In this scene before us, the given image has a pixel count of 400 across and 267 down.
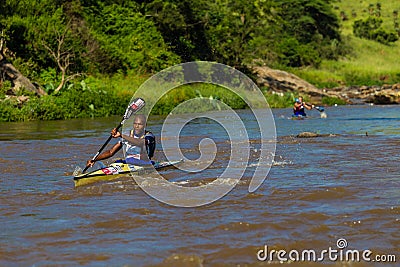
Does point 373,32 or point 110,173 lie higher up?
point 110,173

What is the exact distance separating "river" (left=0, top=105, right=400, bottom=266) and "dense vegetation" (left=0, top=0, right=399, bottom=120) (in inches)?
564

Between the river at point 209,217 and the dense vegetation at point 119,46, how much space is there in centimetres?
1432

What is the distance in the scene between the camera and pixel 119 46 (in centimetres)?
3512

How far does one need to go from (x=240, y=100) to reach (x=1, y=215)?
26.0 metres

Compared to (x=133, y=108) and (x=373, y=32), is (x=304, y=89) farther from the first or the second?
(x=373, y=32)

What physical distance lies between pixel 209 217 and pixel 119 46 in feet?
94.8

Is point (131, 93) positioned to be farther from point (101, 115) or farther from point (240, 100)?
point (240, 100)

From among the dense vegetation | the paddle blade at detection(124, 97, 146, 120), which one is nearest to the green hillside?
the dense vegetation

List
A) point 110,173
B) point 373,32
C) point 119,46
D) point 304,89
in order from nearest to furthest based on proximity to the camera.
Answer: point 110,173 < point 119,46 < point 304,89 < point 373,32

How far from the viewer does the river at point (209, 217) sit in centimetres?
577

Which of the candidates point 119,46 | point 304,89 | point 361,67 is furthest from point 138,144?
point 361,67

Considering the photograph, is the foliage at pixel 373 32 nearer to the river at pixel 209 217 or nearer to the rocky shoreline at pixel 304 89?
the rocky shoreline at pixel 304 89

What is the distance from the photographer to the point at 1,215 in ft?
24.4

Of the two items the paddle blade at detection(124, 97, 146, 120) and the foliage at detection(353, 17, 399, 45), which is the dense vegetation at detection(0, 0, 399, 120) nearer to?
the paddle blade at detection(124, 97, 146, 120)
